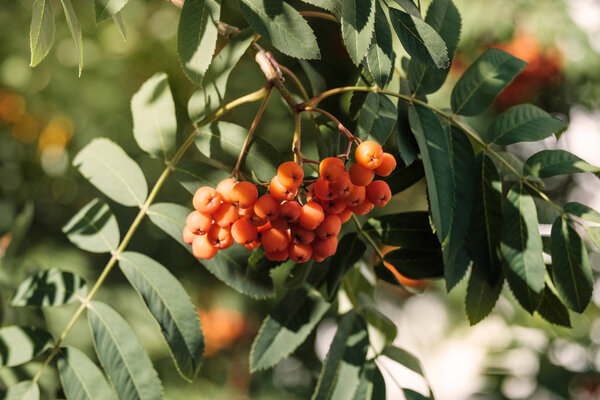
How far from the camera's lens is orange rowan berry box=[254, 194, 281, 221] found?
2.34 feet

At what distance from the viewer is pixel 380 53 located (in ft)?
2.32

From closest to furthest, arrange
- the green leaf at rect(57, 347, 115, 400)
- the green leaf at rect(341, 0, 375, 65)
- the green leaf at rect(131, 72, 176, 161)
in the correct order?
1. the green leaf at rect(341, 0, 375, 65)
2. the green leaf at rect(57, 347, 115, 400)
3. the green leaf at rect(131, 72, 176, 161)

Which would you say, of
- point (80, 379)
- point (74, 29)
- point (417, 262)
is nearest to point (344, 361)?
point (417, 262)

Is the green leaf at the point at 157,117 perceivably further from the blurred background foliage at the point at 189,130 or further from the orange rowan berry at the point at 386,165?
the blurred background foliage at the point at 189,130

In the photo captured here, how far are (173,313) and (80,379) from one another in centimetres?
20

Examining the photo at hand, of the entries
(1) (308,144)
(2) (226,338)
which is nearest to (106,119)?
(1) (308,144)

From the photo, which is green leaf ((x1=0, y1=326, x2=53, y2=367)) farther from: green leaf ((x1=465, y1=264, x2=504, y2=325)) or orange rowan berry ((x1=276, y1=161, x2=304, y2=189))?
green leaf ((x1=465, y1=264, x2=504, y2=325))

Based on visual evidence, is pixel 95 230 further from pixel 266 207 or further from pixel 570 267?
pixel 570 267

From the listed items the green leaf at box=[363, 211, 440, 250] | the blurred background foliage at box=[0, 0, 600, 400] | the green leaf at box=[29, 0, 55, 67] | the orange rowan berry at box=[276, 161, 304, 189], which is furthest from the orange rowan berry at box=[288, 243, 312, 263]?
the blurred background foliage at box=[0, 0, 600, 400]

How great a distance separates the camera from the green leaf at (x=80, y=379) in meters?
0.89

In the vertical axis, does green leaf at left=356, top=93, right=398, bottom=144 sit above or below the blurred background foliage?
above

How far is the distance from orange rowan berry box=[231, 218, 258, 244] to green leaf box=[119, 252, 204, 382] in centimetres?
21

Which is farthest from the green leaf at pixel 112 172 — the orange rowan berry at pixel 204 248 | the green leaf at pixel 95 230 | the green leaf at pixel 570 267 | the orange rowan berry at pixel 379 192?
the green leaf at pixel 570 267

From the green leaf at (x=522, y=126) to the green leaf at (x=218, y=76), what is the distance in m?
0.46
